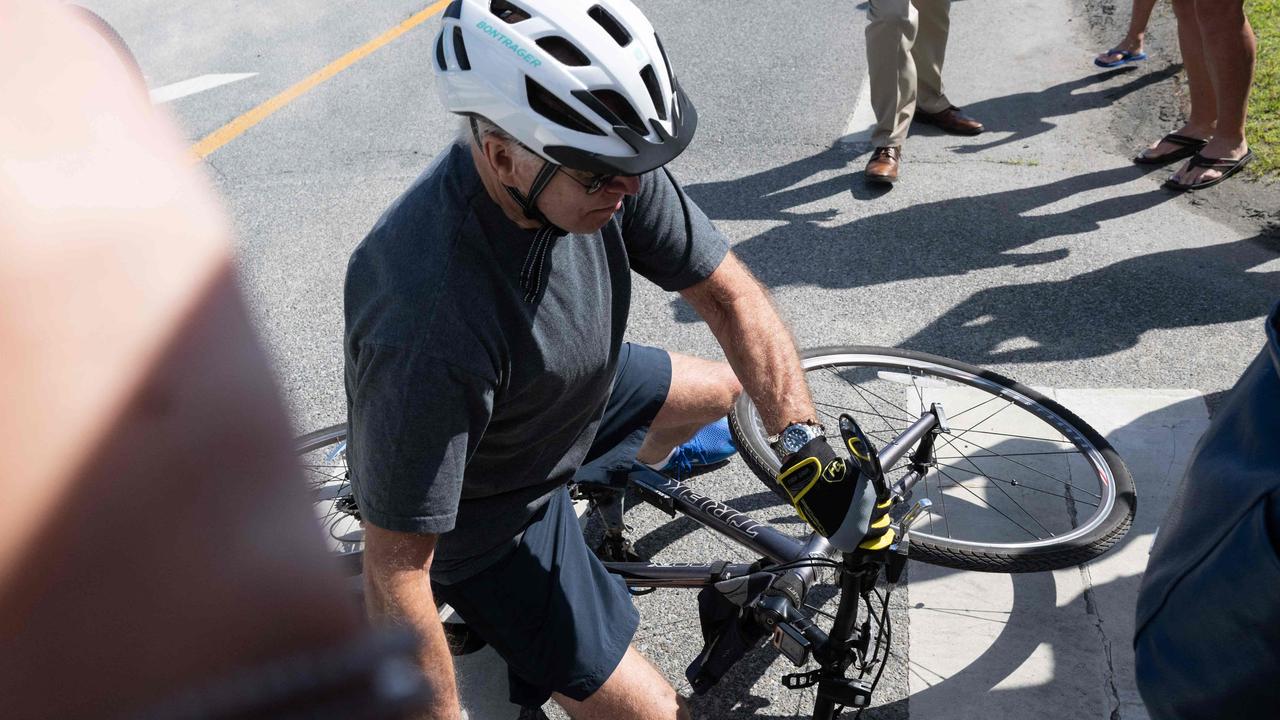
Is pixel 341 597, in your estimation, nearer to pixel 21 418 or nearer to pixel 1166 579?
pixel 21 418

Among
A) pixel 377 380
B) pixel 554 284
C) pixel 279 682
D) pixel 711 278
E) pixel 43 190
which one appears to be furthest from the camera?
pixel 711 278

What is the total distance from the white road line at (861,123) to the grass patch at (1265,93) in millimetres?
2106

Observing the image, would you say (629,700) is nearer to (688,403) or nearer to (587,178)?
(688,403)

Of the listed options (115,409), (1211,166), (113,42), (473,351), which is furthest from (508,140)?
(1211,166)

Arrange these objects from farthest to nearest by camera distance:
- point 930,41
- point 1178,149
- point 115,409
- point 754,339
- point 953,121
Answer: point 953,121, point 930,41, point 1178,149, point 754,339, point 115,409

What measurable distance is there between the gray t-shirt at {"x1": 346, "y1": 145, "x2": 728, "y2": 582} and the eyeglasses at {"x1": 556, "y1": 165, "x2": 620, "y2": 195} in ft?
0.55

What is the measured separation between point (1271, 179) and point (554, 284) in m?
4.71

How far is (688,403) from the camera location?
3.40m

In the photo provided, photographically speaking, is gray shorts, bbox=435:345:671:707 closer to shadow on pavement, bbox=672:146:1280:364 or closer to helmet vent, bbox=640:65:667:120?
helmet vent, bbox=640:65:667:120

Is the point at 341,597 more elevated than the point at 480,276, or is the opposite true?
the point at 341,597

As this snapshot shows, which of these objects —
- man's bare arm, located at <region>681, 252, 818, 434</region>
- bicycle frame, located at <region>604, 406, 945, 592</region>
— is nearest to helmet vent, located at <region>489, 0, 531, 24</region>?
man's bare arm, located at <region>681, 252, 818, 434</region>

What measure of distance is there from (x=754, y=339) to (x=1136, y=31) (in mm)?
5458

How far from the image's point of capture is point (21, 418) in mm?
511

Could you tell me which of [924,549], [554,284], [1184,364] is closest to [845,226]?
[1184,364]
